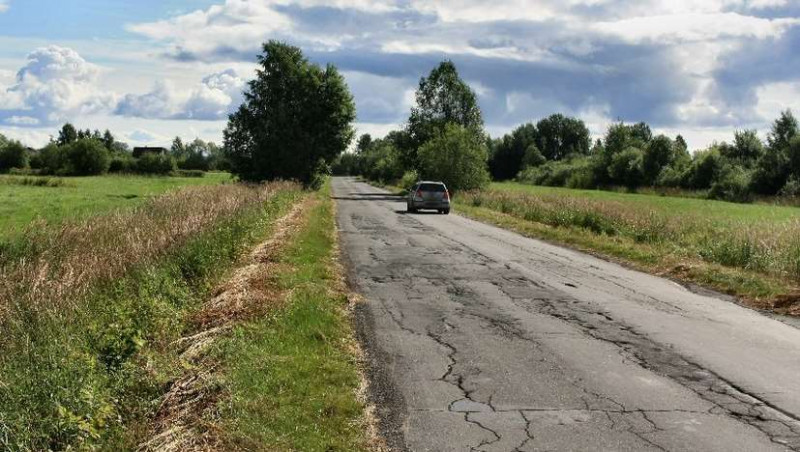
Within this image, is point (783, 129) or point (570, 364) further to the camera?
point (783, 129)

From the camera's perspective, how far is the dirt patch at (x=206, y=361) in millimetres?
4676

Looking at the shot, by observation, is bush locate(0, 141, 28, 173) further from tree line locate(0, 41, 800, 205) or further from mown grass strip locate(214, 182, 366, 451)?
mown grass strip locate(214, 182, 366, 451)

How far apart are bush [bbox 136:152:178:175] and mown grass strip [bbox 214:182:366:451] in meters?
107

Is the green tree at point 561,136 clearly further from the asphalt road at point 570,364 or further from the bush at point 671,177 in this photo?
the asphalt road at point 570,364

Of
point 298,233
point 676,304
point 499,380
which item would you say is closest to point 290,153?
point 298,233

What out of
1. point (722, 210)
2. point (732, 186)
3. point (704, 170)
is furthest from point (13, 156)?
point (722, 210)

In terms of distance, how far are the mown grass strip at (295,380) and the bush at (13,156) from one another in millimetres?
118839

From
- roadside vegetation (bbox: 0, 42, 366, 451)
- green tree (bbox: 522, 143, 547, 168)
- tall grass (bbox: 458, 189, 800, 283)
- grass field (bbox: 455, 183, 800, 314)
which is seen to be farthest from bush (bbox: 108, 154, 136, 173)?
roadside vegetation (bbox: 0, 42, 366, 451)

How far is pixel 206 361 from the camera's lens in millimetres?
6562

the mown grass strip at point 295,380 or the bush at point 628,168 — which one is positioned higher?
the bush at point 628,168

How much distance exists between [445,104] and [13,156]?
254ft

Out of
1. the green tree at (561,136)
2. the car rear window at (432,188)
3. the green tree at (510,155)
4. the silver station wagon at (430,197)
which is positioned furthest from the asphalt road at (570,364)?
the green tree at (561,136)

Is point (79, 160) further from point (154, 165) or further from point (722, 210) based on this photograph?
point (722, 210)

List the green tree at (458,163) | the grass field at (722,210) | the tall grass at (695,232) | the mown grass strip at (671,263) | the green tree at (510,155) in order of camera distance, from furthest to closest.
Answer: the green tree at (510,155), the green tree at (458,163), the grass field at (722,210), the tall grass at (695,232), the mown grass strip at (671,263)
